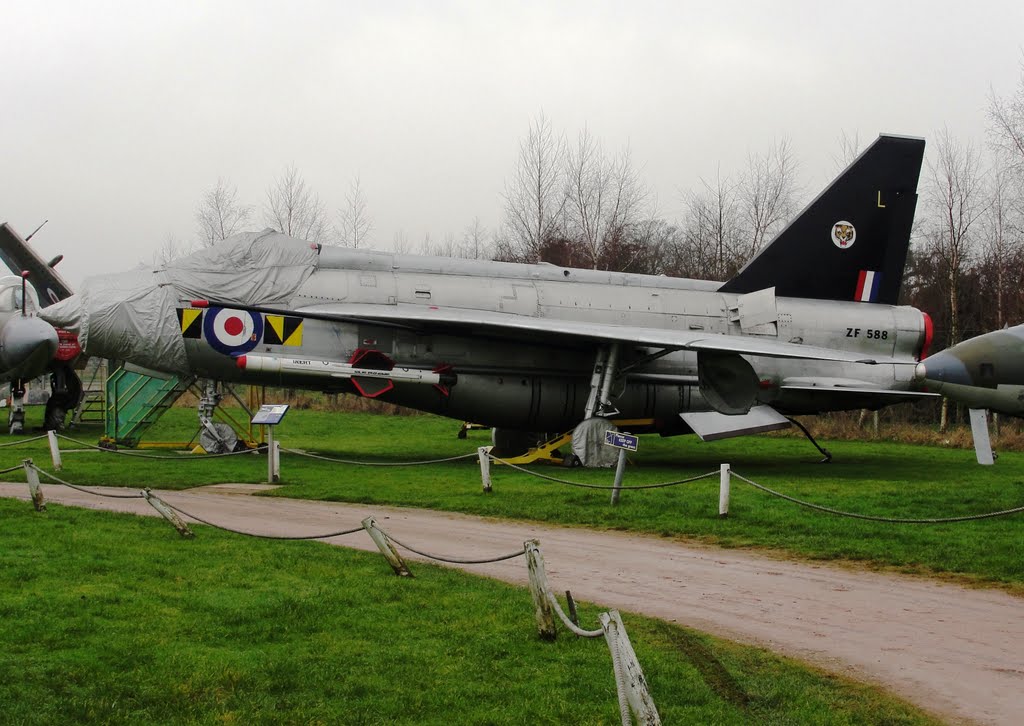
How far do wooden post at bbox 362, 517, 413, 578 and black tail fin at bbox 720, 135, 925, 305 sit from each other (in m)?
13.9

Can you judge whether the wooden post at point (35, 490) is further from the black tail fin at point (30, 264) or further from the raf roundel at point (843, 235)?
the black tail fin at point (30, 264)

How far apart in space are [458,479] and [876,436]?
16.0 m

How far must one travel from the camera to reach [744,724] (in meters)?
5.68

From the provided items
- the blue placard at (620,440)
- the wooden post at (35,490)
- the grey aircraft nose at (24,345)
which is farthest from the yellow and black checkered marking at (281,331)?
the grey aircraft nose at (24,345)

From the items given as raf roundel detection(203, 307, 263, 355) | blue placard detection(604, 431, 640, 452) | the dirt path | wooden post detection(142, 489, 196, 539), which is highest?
raf roundel detection(203, 307, 263, 355)

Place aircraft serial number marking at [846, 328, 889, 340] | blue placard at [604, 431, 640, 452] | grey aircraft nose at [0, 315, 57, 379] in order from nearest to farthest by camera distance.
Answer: blue placard at [604, 431, 640, 452], aircraft serial number marking at [846, 328, 889, 340], grey aircraft nose at [0, 315, 57, 379]

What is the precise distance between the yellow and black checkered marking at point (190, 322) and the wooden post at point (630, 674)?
15.1 metres

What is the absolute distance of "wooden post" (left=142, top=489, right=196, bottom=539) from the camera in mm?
11039

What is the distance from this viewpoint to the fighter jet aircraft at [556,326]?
18578 millimetres

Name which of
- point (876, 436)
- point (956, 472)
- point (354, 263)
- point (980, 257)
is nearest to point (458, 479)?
point (354, 263)

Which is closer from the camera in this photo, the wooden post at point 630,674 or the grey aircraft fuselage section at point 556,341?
the wooden post at point 630,674

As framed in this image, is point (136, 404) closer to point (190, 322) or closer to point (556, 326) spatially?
point (190, 322)

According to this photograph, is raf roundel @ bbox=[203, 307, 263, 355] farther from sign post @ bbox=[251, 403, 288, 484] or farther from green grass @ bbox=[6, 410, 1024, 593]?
green grass @ bbox=[6, 410, 1024, 593]

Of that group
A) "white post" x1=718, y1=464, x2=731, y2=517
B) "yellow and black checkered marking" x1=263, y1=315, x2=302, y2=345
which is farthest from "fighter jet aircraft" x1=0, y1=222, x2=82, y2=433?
"white post" x1=718, y1=464, x2=731, y2=517
